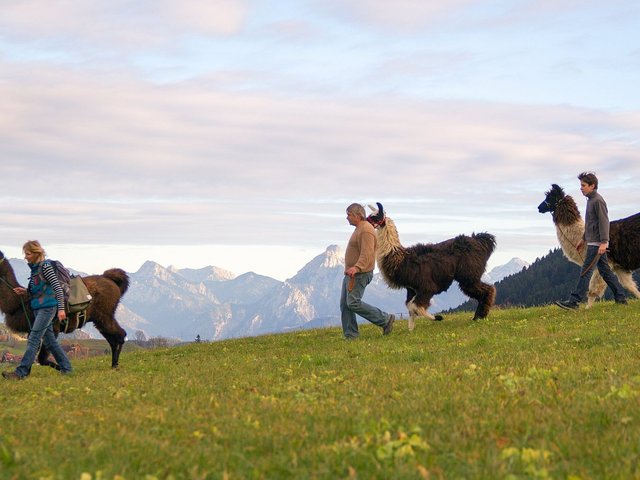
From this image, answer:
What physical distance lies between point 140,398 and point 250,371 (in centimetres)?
349

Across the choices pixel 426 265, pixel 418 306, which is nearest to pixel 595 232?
pixel 426 265

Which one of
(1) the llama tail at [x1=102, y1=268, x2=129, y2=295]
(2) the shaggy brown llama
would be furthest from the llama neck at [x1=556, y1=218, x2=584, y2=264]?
(1) the llama tail at [x1=102, y1=268, x2=129, y2=295]

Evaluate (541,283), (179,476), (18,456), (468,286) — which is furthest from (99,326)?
(541,283)

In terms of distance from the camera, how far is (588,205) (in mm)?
20141

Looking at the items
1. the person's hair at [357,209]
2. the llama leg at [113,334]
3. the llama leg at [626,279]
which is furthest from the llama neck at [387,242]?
the llama leg at [113,334]

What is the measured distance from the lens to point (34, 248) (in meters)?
16.1

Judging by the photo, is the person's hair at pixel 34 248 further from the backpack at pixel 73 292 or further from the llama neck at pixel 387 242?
the llama neck at pixel 387 242

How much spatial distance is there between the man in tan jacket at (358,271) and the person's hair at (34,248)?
752cm

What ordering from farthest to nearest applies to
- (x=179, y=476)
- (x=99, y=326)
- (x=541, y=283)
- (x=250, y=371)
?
(x=541, y=283) < (x=99, y=326) < (x=250, y=371) < (x=179, y=476)

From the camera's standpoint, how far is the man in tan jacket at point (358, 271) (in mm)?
19266

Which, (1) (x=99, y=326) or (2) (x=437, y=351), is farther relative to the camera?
(1) (x=99, y=326)

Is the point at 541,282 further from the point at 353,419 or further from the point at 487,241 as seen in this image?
the point at 353,419

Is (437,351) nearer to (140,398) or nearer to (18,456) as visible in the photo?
(140,398)

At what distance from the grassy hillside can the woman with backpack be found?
5.58 feet
